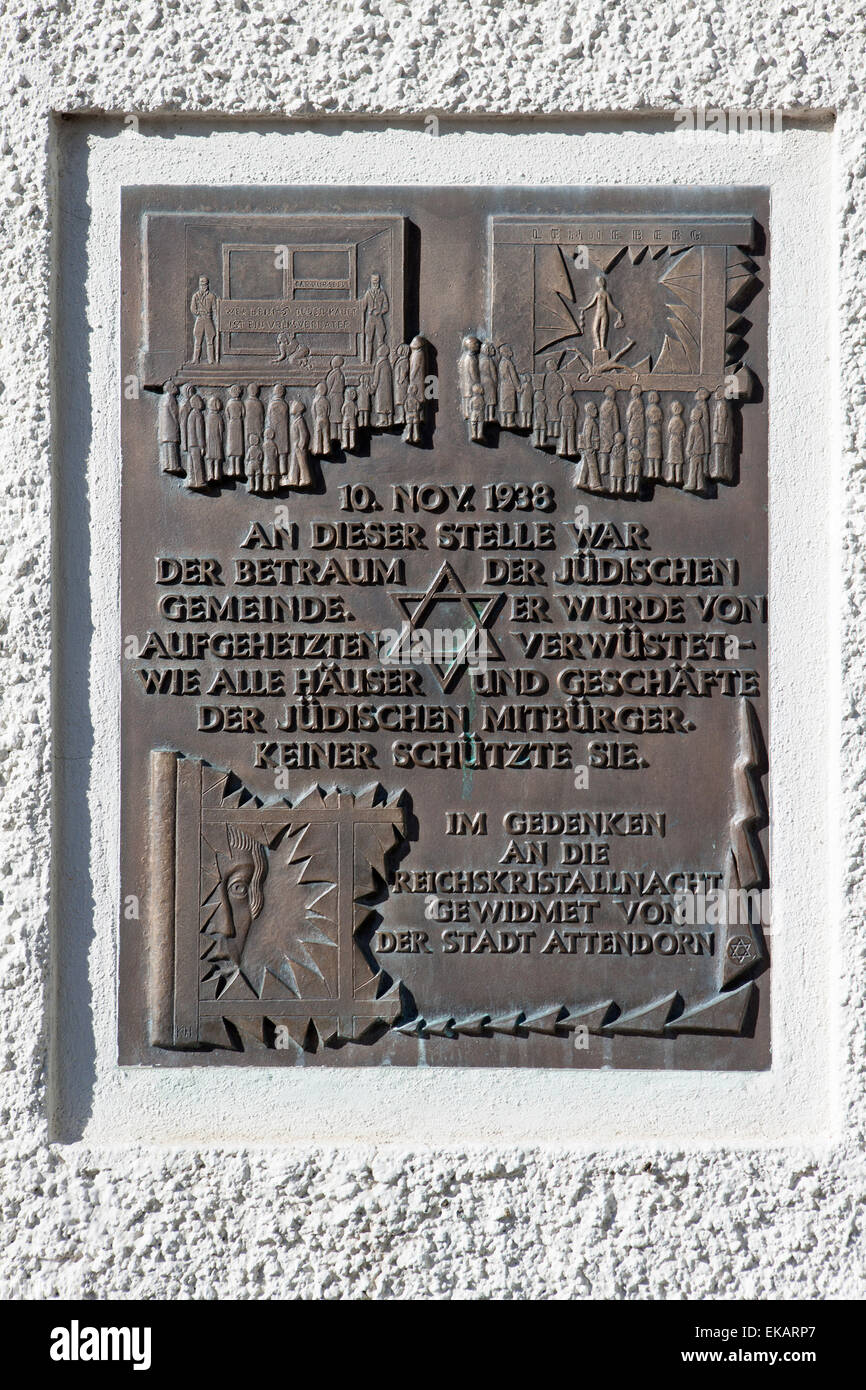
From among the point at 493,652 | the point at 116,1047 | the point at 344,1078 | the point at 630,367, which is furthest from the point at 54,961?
the point at 630,367

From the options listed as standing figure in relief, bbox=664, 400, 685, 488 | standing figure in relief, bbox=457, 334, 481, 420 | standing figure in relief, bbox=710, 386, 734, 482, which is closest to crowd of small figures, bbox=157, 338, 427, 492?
standing figure in relief, bbox=457, 334, 481, 420

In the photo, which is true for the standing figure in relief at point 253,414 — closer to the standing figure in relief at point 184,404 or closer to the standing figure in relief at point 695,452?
the standing figure in relief at point 184,404

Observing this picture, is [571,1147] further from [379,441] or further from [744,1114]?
[379,441]

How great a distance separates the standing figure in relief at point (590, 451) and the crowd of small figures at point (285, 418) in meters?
0.48

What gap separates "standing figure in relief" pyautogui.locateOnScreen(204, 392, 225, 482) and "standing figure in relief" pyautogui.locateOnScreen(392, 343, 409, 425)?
51 cm

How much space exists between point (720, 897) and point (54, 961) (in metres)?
1.98

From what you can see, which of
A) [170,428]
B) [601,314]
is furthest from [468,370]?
[170,428]

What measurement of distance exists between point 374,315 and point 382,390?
218mm

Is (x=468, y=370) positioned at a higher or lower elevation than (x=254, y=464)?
higher

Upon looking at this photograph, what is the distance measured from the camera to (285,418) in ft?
10.4

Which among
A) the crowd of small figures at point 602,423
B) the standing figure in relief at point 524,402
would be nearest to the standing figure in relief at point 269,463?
the crowd of small figures at point 602,423

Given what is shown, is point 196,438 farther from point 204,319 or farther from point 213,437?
point 204,319

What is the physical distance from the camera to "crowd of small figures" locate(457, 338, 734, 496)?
3.16 meters

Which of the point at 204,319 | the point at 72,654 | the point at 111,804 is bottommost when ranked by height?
the point at 111,804
